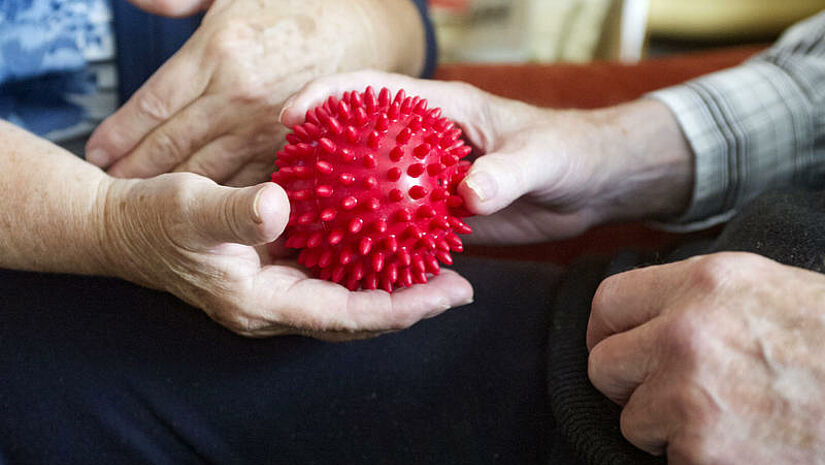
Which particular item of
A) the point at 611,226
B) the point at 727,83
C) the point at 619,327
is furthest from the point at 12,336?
the point at 727,83

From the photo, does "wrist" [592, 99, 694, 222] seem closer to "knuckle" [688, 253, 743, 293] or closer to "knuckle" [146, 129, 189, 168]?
"knuckle" [688, 253, 743, 293]

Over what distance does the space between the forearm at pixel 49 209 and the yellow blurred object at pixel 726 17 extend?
2.09 m

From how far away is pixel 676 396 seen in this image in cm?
50

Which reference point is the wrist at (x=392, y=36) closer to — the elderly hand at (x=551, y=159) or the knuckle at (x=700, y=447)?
the elderly hand at (x=551, y=159)

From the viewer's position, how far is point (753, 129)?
92 centimetres

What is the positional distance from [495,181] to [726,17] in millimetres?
1924

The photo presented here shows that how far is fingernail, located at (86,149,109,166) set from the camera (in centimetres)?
76

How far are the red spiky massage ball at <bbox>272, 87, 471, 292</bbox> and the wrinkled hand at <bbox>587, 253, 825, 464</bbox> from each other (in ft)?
0.61

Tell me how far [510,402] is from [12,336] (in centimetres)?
47

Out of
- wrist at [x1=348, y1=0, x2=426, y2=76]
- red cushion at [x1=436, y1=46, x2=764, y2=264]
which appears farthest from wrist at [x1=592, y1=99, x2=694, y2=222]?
wrist at [x1=348, y1=0, x2=426, y2=76]

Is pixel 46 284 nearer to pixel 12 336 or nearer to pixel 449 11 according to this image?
pixel 12 336

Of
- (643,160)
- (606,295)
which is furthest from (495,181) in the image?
(643,160)

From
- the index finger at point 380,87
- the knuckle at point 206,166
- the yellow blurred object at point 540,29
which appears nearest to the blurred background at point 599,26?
the yellow blurred object at point 540,29

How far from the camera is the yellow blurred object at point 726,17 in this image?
2141 mm
